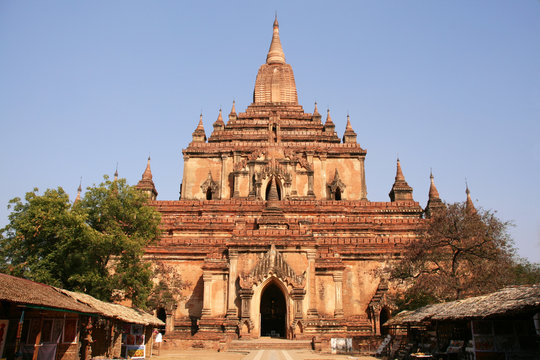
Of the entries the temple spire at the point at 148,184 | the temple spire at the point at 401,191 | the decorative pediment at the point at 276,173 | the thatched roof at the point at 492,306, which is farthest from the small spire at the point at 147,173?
the thatched roof at the point at 492,306

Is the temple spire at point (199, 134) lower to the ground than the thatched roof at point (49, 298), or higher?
higher

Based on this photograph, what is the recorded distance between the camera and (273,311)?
2800cm

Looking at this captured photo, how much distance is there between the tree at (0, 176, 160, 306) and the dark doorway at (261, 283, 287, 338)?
24.4 ft

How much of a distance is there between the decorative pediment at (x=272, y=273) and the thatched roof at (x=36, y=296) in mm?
10429

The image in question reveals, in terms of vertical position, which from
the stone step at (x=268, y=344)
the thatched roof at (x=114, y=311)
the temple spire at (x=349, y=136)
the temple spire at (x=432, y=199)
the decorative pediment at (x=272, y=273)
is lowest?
the stone step at (x=268, y=344)

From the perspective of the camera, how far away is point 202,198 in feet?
137

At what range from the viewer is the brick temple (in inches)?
1027

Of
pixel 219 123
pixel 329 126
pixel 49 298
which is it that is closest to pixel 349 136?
pixel 329 126

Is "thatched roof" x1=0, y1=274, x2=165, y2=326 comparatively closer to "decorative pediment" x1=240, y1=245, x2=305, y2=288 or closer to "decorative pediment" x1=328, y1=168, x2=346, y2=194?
"decorative pediment" x1=240, y1=245, x2=305, y2=288

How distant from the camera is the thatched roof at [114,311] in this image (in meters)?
17.1

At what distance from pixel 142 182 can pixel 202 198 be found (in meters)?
7.79

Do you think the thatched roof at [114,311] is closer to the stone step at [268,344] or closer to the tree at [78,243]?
the tree at [78,243]

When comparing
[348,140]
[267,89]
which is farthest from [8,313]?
[267,89]

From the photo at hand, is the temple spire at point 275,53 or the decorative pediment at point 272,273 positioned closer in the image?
the decorative pediment at point 272,273
